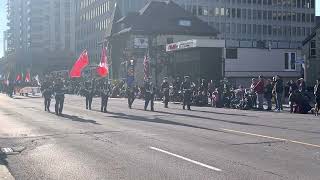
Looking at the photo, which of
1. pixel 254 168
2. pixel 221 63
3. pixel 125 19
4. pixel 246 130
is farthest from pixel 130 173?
pixel 125 19

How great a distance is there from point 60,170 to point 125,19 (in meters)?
73.4

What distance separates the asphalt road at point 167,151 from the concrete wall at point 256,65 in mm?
33055

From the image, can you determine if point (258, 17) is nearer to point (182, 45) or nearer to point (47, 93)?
point (182, 45)

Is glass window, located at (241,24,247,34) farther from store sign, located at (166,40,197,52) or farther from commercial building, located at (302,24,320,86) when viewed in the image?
commercial building, located at (302,24,320,86)

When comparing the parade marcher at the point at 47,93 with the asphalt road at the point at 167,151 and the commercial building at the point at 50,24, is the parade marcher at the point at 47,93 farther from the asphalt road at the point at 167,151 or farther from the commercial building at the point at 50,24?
the commercial building at the point at 50,24

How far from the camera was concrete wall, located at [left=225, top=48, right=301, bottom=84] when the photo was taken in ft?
168

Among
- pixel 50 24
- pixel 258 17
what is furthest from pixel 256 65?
pixel 50 24

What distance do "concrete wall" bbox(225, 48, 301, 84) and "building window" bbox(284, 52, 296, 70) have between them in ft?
1.12

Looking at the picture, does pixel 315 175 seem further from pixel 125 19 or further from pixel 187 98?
pixel 125 19

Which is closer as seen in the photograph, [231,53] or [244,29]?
[231,53]

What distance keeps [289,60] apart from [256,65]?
163 inches

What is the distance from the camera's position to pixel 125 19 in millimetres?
82000

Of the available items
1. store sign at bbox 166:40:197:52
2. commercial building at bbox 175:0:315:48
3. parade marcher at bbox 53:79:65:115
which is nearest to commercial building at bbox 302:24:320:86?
store sign at bbox 166:40:197:52

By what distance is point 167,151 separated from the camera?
11.7 metres
